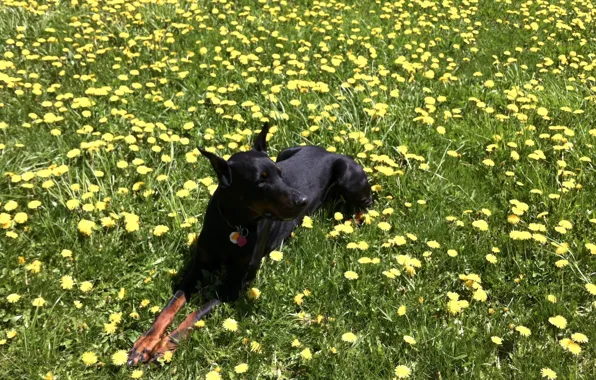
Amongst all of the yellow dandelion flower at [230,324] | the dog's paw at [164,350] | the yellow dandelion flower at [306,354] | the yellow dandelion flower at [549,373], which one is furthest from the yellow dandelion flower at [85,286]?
the yellow dandelion flower at [549,373]

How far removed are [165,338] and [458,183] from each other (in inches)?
111

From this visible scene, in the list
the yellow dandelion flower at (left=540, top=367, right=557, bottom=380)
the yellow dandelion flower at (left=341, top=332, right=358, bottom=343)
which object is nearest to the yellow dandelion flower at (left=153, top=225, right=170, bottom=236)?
the yellow dandelion flower at (left=341, top=332, right=358, bottom=343)

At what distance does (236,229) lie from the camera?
3201mm

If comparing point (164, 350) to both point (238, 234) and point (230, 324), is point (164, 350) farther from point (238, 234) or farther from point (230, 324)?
point (238, 234)

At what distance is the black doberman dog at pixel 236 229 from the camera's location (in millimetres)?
2959

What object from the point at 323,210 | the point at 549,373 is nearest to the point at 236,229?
the point at 323,210

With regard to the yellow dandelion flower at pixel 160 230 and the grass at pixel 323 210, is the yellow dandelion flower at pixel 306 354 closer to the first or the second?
the grass at pixel 323 210

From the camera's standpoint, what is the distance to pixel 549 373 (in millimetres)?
2621

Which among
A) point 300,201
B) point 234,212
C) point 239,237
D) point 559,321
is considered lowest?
point 559,321

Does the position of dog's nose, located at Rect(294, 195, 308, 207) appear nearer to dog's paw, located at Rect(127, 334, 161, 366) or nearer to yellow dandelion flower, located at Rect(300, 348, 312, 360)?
yellow dandelion flower, located at Rect(300, 348, 312, 360)

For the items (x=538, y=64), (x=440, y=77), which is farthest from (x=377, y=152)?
(x=538, y=64)

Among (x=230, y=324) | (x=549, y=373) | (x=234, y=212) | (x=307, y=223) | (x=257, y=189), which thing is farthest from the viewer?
(x=307, y=223)

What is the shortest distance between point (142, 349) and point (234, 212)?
3.16 ft

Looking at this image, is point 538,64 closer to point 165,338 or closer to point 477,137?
point 477,137
